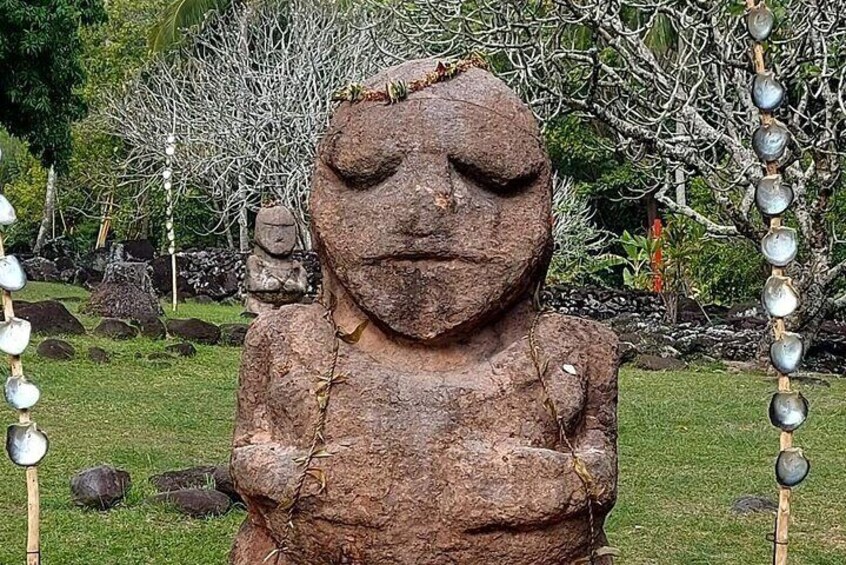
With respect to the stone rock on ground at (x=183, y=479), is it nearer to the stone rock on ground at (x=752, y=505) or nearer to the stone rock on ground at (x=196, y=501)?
the stone rock on ground at (x=196, y=501)

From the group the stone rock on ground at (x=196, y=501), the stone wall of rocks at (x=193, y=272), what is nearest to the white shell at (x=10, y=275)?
the stone rock on ground at (x=196, y=501)

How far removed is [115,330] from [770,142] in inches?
465

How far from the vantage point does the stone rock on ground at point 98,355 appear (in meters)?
12.2

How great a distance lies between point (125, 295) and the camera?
1634cm

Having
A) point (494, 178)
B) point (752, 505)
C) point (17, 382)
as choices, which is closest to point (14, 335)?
point (17, 382)

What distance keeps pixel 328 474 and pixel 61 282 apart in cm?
2185

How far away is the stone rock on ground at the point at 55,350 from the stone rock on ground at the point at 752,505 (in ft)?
23.0

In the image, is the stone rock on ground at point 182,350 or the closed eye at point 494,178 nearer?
the closed eye at point 494,178

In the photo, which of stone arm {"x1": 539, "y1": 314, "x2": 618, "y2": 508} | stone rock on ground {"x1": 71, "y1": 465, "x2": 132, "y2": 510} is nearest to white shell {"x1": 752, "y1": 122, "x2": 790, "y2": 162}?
stone arm {"x1": 539, "y1": 314, "x2": 618, "y2": 508}

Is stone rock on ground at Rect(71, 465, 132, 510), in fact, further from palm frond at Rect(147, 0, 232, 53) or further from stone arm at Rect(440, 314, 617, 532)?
palm frond at Rect(147, 0, 232, 53)

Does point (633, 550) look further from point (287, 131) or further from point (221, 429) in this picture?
point (287, 131)

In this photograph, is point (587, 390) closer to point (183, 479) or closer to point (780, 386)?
point (780, 386)

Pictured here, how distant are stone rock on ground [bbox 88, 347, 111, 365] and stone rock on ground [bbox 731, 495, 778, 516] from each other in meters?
6.85

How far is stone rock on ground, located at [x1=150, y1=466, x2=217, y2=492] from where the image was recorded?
748 cm
